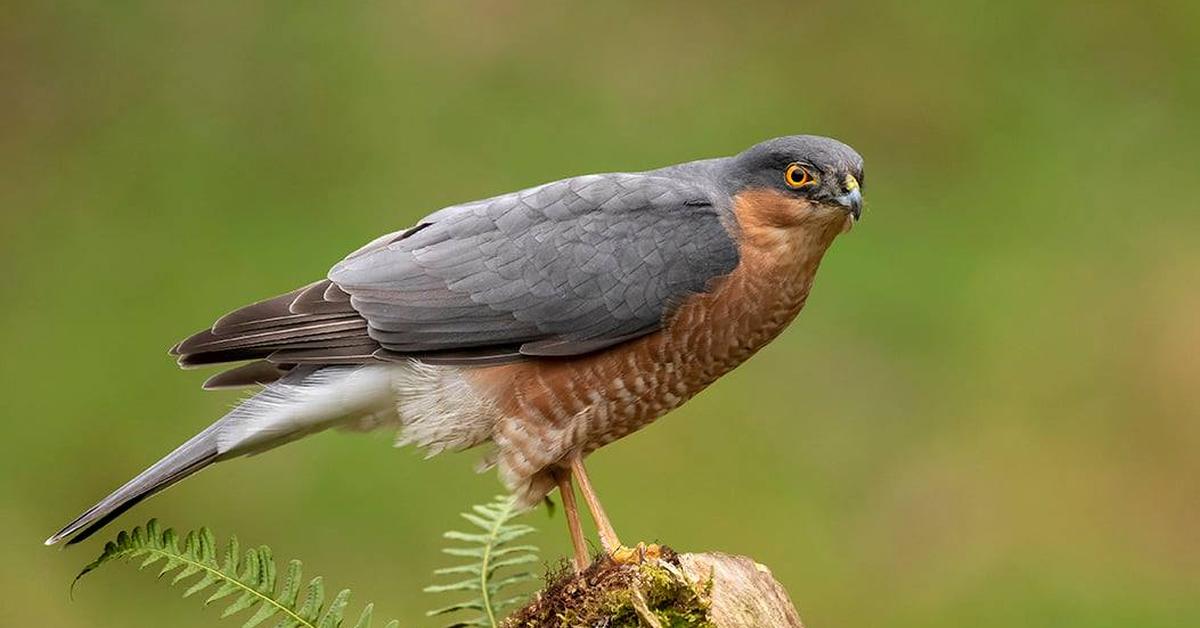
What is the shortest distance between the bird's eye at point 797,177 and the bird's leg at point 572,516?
4.00 ft

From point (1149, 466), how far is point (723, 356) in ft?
13.1

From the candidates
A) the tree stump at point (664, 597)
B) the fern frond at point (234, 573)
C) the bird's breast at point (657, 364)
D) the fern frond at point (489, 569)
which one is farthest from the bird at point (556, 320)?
the fern frond at point (234, 573)

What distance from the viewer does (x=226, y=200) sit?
8.81 m

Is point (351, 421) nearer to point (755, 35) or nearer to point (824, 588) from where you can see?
point (824, 588)

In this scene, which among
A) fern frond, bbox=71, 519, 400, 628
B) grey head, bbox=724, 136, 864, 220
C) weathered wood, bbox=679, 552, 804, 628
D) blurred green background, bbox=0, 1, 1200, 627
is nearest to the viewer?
fern frond, bbox=71, 519, 400, 628

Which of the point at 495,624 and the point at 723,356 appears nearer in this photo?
the point at 495,624

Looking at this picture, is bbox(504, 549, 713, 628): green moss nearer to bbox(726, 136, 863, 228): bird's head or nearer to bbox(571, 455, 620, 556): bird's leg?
bbox(571, 455, 620, 556): bird's leg

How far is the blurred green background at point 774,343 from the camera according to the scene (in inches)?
300

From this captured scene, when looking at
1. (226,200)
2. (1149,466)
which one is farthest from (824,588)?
(226,200)

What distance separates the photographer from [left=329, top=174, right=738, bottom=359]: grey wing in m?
4.87

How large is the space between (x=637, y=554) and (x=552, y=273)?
3.55 ft

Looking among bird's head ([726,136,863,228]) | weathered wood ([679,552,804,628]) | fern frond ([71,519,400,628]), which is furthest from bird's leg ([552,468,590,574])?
bird's head ([726,136,863,228])

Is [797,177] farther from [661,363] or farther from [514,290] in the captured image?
[514,290]

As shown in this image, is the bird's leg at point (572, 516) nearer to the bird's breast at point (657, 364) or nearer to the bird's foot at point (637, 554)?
the bird's breast at point (657, 364)
